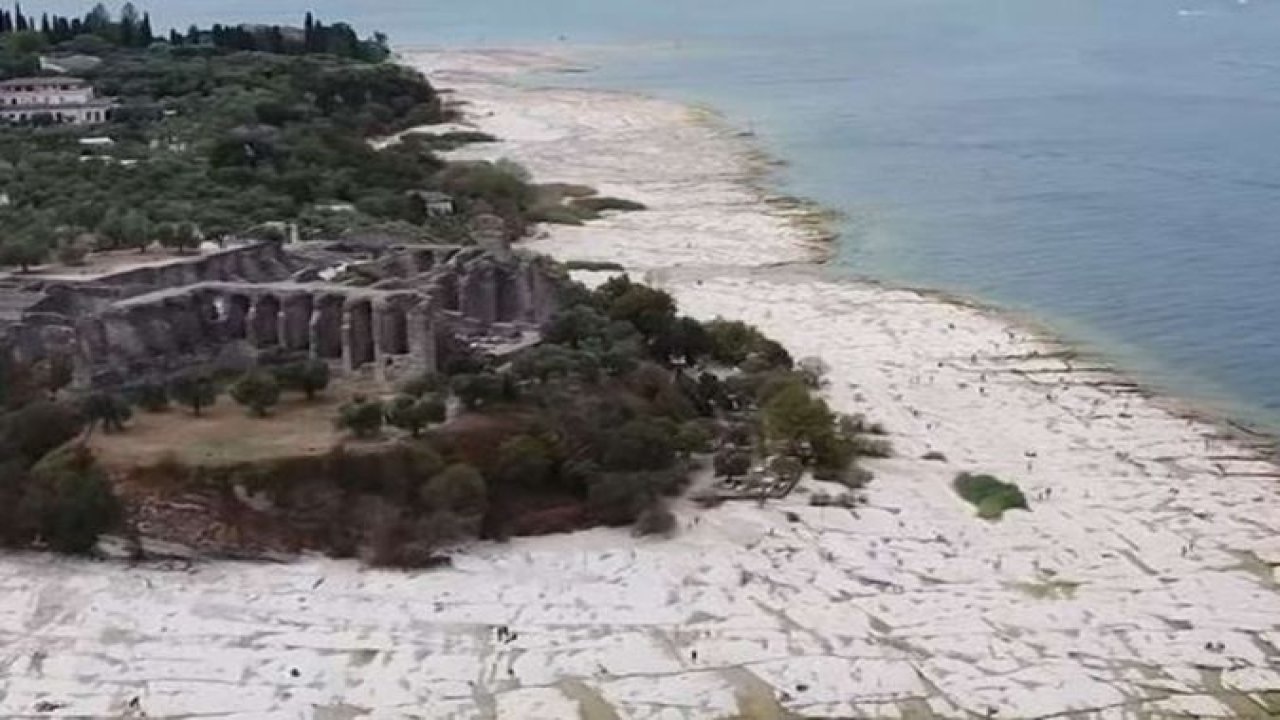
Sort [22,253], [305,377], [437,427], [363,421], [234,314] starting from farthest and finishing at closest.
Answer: [22,253] < [234,314] < [305,377] < [437,427] < [363,421]

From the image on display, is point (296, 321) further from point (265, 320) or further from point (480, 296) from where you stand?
point (480, 296)

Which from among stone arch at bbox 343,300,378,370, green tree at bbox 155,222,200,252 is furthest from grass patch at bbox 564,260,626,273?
stone arch at bbox 343,300,378,370

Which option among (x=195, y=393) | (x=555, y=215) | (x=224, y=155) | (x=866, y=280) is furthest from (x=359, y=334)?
(x=555, y=215)

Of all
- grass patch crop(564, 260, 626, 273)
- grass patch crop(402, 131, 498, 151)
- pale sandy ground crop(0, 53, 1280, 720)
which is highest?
grass patch crop(402, 131, 498, 151)

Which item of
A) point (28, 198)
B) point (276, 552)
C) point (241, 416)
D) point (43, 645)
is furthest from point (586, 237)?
point (43, 645)

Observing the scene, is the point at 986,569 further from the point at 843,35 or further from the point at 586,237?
the point at 843,35

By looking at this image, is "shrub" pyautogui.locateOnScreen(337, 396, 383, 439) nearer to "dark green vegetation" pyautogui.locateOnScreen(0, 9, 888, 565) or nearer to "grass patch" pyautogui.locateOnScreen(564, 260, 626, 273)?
"dark green vegetation" pyautogui.locateOnScreen(0, 9, 888, 565)
